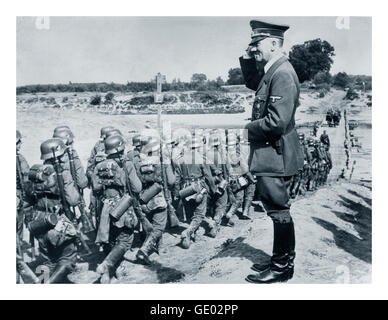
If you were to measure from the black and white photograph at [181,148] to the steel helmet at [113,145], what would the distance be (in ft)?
0.05

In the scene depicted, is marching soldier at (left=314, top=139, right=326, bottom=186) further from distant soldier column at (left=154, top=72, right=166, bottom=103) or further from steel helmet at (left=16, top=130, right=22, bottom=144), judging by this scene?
steel helmet at (left=16, top=130, right=22, bottom=144)

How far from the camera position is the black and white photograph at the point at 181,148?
644 centimetres

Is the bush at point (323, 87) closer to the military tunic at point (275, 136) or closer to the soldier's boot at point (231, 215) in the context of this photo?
the military tunic at point (275, 136)

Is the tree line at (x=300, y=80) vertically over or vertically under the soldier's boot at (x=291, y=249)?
over

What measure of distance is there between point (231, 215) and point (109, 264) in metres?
2.18

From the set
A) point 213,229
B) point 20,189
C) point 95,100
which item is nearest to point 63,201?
point 20,189

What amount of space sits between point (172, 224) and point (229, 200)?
1.06 m

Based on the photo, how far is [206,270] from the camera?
6.75 meters

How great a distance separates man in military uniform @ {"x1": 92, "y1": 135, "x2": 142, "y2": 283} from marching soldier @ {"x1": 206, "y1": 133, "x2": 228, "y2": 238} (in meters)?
1.35

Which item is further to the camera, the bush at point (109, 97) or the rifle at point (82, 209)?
the bush at point (109, 97)

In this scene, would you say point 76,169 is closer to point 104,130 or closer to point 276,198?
point 104,130

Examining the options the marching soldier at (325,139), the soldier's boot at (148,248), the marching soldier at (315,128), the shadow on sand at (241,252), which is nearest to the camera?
the shadow on sand at (241,252)

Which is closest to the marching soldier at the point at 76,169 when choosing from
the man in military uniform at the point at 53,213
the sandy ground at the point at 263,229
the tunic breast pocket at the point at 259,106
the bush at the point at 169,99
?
the sandy ground at the point at 263,229

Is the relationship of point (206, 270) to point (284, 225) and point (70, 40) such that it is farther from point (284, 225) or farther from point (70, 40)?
point (70, 40)
